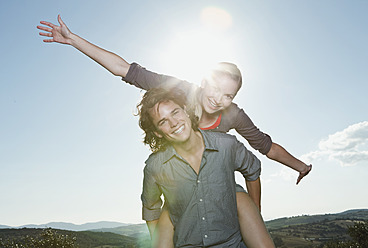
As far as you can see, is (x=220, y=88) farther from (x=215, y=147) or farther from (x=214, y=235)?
(x=214, y=235)

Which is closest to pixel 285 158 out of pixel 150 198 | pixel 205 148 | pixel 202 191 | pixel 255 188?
pixel 255 188

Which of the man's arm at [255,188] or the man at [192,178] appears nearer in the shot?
the man at [192,178]

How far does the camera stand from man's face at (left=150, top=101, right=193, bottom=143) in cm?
402

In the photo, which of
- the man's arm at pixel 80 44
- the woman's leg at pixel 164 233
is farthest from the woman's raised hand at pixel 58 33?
the woman's leg at pixel 164 233

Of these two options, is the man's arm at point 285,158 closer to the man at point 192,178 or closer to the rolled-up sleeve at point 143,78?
the man at point 192,178

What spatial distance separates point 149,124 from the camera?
14.9 ft

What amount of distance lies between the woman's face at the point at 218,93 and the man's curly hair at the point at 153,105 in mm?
814

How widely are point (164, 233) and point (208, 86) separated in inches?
98.9

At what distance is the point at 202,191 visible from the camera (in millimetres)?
3758

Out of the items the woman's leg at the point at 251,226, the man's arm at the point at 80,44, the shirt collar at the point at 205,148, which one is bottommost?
the woman's leg at the point at 251,226

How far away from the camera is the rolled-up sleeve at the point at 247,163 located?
4.25 m

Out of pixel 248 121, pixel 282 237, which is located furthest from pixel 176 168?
pixel 282 237

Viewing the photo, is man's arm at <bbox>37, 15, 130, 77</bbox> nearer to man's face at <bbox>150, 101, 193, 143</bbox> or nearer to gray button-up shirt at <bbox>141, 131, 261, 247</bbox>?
man's face at <bbox>150, 101, 193, 143</bbox>

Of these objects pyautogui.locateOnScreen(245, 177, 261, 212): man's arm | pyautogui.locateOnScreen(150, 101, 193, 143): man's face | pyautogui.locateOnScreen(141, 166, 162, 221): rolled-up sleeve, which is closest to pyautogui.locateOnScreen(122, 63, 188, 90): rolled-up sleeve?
pyautogui.locateOnScreen(150, 101, 193, 143): man's face
